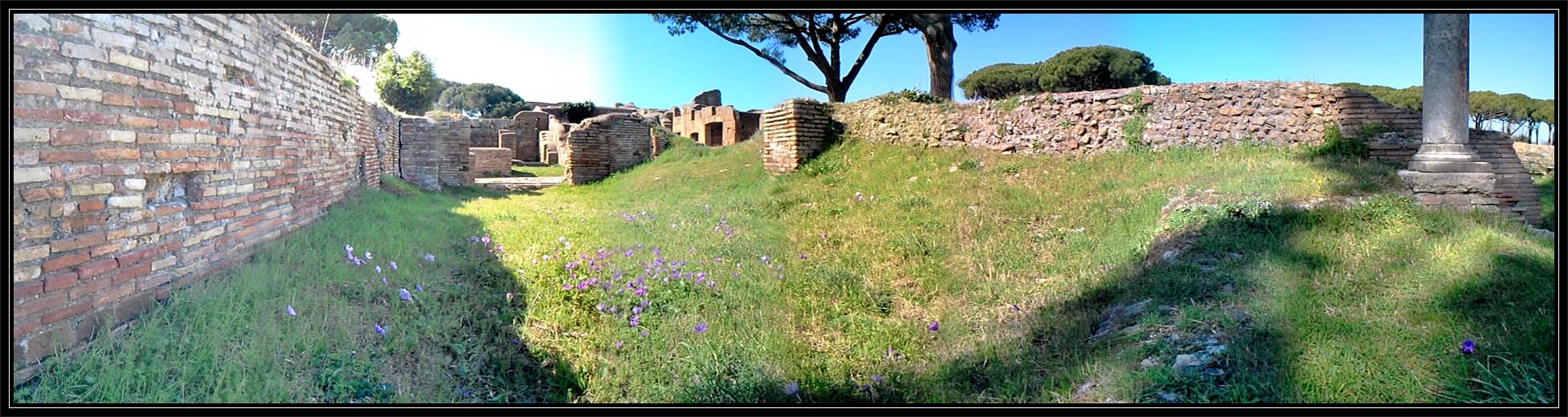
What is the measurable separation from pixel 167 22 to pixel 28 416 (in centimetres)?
191

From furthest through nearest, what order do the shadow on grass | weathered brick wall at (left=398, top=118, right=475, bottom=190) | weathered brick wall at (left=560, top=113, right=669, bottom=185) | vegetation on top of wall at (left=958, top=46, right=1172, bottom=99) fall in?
vegetation on top of wall at (left=958, top=46, right=1172, bottom=99)
weathered brick wall at (left=560, top=113, right=669, bottom=185)
weathered brick wall at (left=398, top=118, right=475, bottom=190)
the shadow on grass

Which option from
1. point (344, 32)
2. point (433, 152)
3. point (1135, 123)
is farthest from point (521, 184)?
point (1135, 123)

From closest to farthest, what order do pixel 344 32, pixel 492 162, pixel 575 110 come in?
pixel 344 32 → pixel 492 162 → pixel 575 110

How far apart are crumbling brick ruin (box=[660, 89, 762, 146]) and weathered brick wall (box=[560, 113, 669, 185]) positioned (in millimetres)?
4264

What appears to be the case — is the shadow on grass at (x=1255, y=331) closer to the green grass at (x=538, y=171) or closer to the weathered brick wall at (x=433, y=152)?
the weathered brick wall at (x=433, y=152)

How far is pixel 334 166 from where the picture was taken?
6.43 m

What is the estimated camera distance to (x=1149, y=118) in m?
7.93

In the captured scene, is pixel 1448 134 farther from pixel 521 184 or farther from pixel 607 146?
pixel 521 184

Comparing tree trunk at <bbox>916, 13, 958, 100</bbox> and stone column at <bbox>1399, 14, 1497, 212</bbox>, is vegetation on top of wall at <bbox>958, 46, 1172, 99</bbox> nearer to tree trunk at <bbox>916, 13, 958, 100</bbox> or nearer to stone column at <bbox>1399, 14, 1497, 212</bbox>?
tree trunk at <bbox>916, 13, 958, 100</bbox>

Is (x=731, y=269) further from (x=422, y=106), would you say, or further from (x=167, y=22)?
(x=422, y=106)

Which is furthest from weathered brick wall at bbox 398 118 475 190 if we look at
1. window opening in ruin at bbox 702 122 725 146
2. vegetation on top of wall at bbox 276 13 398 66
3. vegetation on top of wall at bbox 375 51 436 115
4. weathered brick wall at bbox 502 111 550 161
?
vegetation on top of wall at bbox 375 51 436 115

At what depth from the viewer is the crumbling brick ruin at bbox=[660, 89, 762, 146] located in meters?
20.7

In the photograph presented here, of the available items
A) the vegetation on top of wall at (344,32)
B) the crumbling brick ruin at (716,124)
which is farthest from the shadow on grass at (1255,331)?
the crumbling brick ruin at (716,124)

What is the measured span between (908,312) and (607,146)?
11.9m
